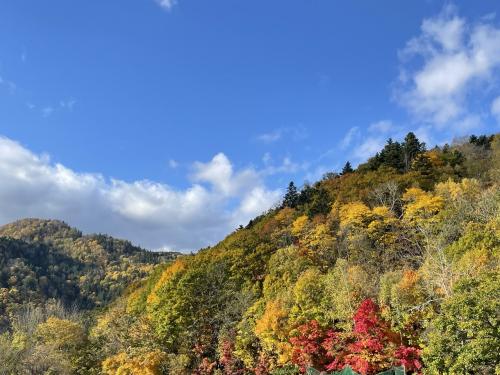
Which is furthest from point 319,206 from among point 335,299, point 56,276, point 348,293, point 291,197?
point 56,276

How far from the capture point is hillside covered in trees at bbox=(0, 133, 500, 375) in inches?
Answer: 1068

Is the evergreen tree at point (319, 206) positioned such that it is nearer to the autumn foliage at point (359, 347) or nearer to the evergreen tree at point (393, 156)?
the evergreen tree at point (393, 156)

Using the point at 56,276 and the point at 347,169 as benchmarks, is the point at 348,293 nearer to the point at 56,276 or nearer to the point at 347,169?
the point at 347,169

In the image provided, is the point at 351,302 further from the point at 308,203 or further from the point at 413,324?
the point at 308,203

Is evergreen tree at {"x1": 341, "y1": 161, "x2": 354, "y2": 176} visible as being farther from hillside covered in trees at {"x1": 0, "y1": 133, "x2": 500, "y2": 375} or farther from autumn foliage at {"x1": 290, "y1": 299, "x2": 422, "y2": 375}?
autumn foliage at {"x1": 290, "y1": 299, "x2": 422, "y2": 375}

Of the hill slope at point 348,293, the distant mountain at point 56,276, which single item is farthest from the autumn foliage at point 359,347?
the distant mountain at point 56,276

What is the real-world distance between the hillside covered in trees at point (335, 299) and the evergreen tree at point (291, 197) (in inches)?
105

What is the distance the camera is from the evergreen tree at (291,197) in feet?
264

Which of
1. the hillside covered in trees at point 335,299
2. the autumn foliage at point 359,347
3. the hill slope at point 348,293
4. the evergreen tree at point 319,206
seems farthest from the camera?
the evergreen tree at point 319,206

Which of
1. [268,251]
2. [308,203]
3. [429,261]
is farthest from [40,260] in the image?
[429,261]

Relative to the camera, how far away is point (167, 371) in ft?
129

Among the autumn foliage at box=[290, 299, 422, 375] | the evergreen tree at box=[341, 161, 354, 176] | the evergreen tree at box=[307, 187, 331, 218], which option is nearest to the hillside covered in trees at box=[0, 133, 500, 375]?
the autumn foliage at box=[290, 299, 422, 375]

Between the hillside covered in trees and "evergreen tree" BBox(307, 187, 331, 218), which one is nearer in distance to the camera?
the hillside covered in trees

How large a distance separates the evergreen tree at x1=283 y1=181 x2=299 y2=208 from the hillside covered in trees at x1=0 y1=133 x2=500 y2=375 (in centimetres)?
267
